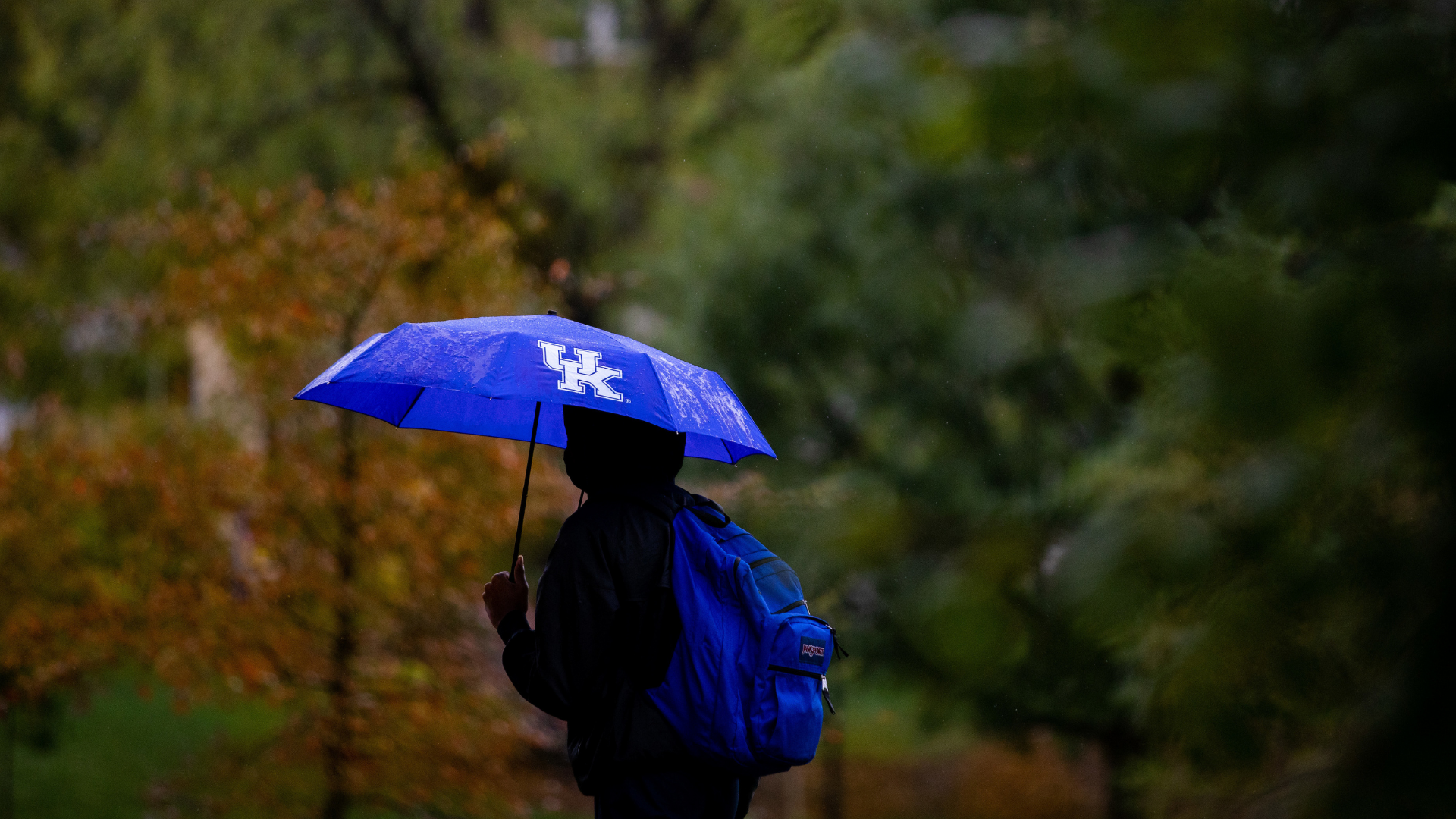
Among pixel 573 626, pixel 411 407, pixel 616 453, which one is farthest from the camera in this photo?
pixel 411 407

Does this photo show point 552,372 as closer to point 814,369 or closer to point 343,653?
point 343,653

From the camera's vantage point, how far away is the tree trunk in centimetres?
542

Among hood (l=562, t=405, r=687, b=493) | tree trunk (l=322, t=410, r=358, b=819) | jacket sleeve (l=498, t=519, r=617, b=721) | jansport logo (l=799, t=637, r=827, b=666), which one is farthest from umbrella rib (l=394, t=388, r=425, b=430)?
tree trunk (l=322, t=410, r=358, b=819)

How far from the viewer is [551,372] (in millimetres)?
2543

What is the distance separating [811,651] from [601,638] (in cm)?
41

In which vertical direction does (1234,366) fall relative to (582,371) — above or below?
below

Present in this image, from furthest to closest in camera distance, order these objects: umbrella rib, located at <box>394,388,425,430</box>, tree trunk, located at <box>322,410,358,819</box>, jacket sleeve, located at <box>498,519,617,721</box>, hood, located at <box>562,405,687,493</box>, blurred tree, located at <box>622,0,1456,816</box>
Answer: tree trunk, located at <box>322,410,358,819</box> < umbrella rib, located at <box>394,388,425,430</box> < hood, located at <box>562,405,687,493</box> < jacket sleeve, located at <box>498,519,617,721</box> < blurred tree, located at <box>622,0,1456,816</box>

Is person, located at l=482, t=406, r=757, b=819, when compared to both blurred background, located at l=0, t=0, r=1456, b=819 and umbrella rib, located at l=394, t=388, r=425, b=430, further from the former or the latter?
umbrella rib, located at l=394, t=388, r=425, b=430

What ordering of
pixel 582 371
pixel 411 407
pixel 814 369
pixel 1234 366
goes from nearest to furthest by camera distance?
pixel 1234 366
pixel 582 371
pixel 411 407
pixel 814 369

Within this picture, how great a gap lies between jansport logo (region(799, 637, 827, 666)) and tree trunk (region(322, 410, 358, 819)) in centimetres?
364

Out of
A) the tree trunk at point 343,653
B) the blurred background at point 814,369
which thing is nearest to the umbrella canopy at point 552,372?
the blurred background at point 814,369

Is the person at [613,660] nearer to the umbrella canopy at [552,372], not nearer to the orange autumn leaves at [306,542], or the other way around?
the umbrella canopy at [552,372]

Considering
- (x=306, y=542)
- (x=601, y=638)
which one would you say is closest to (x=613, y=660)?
(x=601, y=638)

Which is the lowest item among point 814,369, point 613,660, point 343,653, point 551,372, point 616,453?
point 613,660
